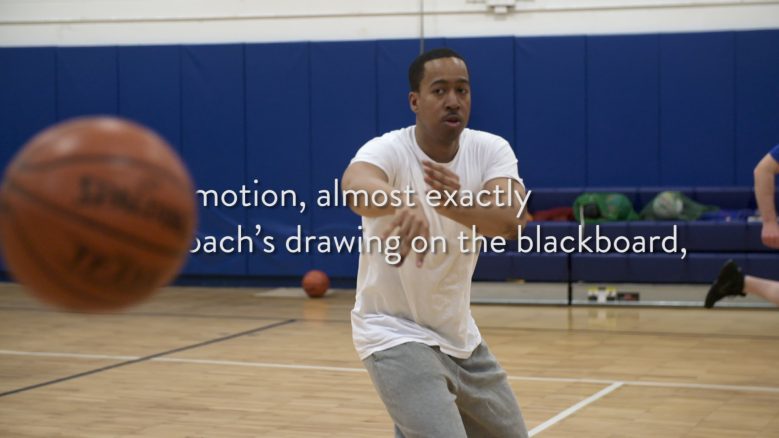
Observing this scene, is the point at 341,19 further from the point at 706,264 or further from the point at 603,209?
the point at 706,264

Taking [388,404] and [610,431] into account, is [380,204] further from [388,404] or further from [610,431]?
[610,431]

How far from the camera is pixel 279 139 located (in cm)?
1429

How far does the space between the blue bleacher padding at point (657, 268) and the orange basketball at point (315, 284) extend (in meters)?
3.43

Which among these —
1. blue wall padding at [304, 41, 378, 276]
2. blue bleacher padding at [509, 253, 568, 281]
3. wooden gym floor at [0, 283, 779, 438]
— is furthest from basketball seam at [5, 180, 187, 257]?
blue wall padding at [304, 41, 378, 276]

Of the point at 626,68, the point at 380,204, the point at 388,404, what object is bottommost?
the point at 388,404

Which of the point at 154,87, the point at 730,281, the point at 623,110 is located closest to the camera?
the point at 730,281

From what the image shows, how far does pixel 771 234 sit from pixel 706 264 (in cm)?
472

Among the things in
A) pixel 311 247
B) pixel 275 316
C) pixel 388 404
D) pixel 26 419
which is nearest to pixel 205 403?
pixel 26 419

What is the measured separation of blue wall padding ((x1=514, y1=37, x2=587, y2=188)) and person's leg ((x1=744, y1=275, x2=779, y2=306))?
17.8 ft

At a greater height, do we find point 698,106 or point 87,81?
point 87,81

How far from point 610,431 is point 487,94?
311 inches

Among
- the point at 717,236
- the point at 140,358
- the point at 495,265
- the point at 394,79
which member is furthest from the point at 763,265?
the point at 140,358

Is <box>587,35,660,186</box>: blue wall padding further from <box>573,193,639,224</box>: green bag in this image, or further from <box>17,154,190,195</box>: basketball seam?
<box>17,154,190,195</box>: basketball seam

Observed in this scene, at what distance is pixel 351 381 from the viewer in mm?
7789
